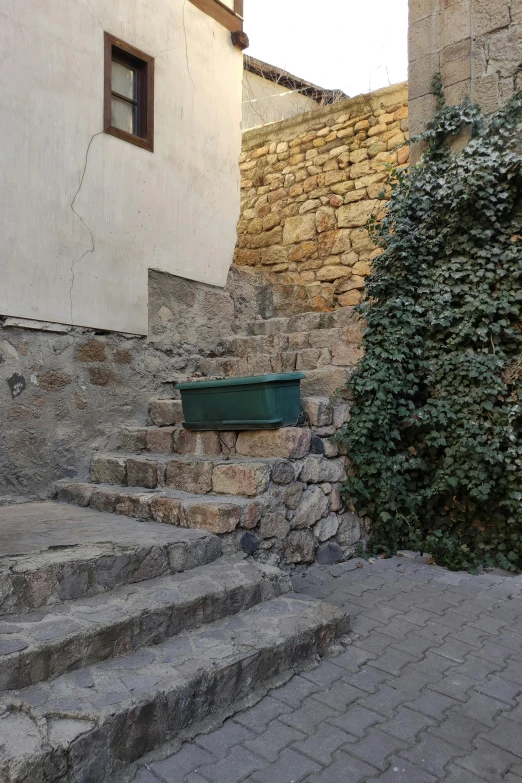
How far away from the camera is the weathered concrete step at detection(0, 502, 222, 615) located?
2.47m

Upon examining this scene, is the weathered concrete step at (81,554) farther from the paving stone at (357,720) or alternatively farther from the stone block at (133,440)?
the paving stone at (357,720)

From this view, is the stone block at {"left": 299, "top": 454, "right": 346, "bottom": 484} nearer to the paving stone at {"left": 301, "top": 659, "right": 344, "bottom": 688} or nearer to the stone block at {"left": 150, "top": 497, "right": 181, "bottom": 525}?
the stone block at {"left": 150, "top": 497, "right": 181, "bottom": 525}

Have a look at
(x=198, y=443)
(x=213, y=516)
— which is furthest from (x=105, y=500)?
(x=213, y=516)

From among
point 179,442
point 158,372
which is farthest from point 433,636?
point 158,372

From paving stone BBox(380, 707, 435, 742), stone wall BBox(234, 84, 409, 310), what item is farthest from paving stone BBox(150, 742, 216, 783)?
stone wall BBox(234, 84, 409, 310)

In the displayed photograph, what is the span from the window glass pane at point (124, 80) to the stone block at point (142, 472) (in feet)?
9.39

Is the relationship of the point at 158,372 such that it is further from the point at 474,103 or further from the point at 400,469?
the point at 474,103

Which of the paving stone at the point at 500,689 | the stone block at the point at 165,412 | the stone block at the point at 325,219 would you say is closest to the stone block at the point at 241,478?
the stone block at the point at 165,412

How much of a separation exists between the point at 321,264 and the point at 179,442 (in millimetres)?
3394

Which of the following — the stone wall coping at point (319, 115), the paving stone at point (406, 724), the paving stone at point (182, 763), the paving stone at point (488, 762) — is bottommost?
the paving stone at point (488, 762)

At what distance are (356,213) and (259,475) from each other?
13.3ft

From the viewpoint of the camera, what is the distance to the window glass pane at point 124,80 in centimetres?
478

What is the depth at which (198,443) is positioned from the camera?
162 inches

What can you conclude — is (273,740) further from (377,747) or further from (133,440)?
(133,440)
